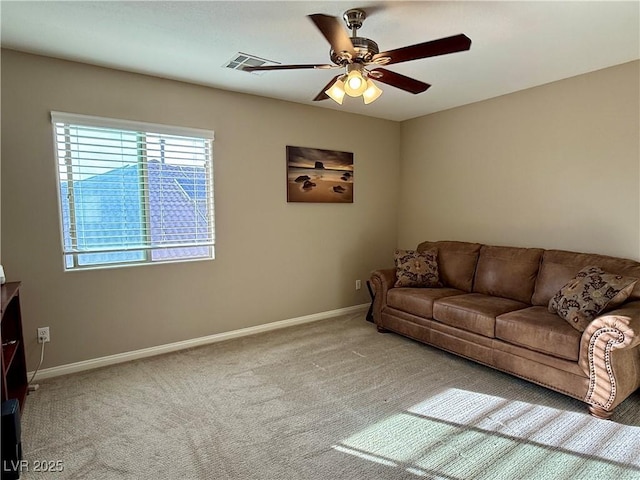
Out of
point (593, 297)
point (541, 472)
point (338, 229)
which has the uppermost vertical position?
point (338, 229)

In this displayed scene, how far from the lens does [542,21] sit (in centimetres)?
224

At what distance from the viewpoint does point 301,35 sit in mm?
2418

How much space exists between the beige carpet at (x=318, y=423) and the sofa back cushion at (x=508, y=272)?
2.68 feet

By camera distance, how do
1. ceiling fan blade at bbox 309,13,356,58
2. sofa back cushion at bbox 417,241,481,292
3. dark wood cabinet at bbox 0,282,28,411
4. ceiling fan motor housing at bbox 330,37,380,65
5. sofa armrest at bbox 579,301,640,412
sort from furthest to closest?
sofa back cushion at bbox 417,241,481,292
dark wood cabinet at bbox 0,282,28,411
sofa armrest at bbox 579,301,640,412
ceiling fan motor housing at bbox 330,37,380,65
ceiling fan blade at bbox 309,13,356,58

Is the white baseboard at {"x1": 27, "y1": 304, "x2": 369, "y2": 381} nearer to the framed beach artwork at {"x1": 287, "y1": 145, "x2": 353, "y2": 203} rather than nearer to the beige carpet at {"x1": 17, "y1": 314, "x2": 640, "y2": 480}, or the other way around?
the beige carpet at {"x1": 17, "y1": 314, "x2": 640, "y2": 480}

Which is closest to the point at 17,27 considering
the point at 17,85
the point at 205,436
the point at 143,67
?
the point at 17,85

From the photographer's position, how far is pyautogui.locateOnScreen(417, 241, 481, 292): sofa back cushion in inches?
148

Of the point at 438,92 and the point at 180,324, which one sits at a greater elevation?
the point at 438,92

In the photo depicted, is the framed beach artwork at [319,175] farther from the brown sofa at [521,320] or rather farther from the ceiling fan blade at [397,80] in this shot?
the ceiling fan blade at [397,80]

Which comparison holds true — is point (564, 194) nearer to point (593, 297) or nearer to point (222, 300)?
point (593, 297)

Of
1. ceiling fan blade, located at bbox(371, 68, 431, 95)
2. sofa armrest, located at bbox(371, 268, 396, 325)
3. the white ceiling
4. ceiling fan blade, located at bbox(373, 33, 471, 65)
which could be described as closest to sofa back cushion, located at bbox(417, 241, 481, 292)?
sofa armrest, located at bbox(371, 268, 396, 325)

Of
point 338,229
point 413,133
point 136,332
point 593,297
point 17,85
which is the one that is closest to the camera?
point 593,297

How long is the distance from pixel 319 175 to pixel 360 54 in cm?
222

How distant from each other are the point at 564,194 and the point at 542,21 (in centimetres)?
172
